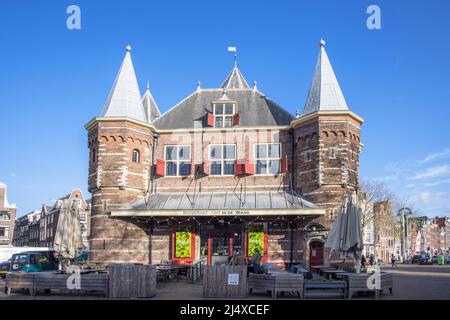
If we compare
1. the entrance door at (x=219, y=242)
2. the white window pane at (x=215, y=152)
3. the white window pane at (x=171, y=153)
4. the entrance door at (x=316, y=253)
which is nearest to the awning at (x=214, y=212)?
the entrance door at (x=316, y=253)

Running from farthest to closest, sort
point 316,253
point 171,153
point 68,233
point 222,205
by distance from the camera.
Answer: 1. point 171,153
2. point 222,205
3. point 316,253
4. point 68,233

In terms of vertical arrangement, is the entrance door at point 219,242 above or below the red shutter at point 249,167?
below

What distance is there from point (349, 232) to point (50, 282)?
387 inches

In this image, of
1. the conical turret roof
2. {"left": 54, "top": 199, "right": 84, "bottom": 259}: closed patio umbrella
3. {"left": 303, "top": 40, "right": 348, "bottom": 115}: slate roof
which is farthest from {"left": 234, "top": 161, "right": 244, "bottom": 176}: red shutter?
{"left": 54, "top": 199, "right": 84, "bottom": 259}: closed patio umbrella

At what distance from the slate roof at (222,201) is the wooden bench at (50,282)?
447 inches

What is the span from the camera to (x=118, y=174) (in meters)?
26.6

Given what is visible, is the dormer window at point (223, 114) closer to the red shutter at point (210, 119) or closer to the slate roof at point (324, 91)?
the red shutter at point (210, 119)

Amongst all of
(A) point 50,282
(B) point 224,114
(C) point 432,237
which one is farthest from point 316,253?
(C) point 432,237

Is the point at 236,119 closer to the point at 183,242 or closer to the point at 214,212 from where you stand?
the point at 214,212

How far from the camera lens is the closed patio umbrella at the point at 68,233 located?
→ 55.5ft

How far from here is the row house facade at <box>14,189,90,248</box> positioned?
6187 cm

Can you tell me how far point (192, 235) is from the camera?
26.9 meters

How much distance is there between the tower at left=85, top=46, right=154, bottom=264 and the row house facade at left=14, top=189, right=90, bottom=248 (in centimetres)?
2572
